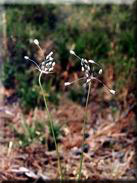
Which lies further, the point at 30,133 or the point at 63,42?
the point at 63,42

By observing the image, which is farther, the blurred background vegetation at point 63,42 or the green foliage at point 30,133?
the blurred background vegetation at point 63,42

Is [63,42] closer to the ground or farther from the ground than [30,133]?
farther from the ground

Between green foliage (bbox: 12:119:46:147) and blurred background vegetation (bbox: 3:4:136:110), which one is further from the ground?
blurred background vegetation (bbox: 3:4:136:110)

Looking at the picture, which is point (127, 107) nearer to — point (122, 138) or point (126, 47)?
point (122, 138)

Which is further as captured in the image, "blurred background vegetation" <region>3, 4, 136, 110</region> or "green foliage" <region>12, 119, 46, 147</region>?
"blurred background vegetation" <region>3, 4, 136, 110</region>

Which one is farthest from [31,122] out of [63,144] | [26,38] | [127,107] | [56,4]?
[56,4]

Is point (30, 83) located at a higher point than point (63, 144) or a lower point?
higher

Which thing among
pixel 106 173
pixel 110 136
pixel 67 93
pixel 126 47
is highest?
pixel 126 47

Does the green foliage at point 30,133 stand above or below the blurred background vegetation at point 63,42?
below
